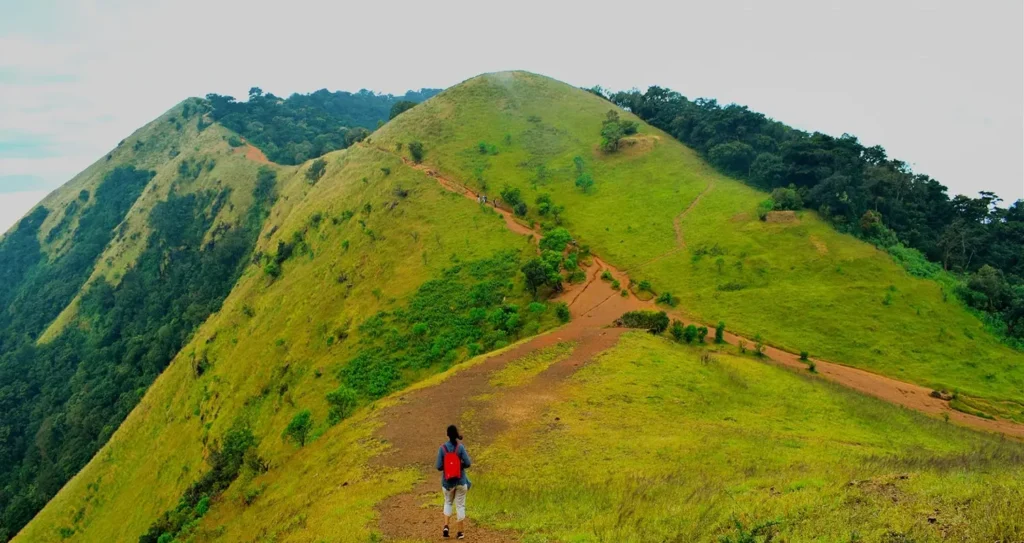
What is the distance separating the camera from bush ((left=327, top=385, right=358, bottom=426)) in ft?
96.4

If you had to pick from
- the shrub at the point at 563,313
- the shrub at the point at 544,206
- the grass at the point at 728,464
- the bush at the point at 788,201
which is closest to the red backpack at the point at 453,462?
the grass at the point at 728,464

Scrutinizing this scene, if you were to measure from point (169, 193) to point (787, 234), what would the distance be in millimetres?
120242

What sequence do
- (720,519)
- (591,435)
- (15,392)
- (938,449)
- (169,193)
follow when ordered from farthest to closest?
(169,193), (15,392), (938,449), (591,435), (720,519)

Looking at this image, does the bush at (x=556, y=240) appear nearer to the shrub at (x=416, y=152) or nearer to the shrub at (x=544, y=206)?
the shrub at (x=544, y=206)

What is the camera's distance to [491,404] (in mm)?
22391

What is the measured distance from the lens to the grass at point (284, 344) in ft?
129

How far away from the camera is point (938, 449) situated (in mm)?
21078

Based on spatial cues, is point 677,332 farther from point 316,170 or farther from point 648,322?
point 316,170

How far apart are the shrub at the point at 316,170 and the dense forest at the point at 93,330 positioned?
1255 cm

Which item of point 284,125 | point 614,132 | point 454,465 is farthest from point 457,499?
point 284,125

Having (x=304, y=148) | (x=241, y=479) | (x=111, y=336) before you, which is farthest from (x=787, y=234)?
(x=304, y=148)

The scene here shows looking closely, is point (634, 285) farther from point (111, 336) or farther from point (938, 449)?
point (111, 336)

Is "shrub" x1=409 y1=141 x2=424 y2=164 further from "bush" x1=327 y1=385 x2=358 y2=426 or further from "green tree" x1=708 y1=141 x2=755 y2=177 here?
"bush" x1=327 y1=385 x2=358 y2=426

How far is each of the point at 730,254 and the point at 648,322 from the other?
16.2m
